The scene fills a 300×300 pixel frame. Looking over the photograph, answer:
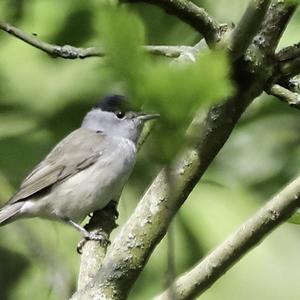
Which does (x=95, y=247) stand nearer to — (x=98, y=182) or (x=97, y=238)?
(x=97, y=238)

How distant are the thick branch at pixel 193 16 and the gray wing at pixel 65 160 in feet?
4.61

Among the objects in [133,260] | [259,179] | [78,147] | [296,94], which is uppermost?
[296,94]

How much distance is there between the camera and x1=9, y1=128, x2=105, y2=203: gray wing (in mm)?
2352

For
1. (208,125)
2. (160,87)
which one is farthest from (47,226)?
(160,87)

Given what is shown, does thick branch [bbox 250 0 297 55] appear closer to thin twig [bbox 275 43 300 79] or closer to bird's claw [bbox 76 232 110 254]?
thin twig [bbox 275 43 300 79]

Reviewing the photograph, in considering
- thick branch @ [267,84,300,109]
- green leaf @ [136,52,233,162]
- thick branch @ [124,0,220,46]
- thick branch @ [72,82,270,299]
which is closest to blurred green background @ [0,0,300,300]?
thick branch @ [267,84,300,109]

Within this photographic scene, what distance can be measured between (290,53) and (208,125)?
0.25 meters

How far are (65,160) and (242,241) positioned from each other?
155 centimetres

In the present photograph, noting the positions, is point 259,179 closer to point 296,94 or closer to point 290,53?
point 296,94

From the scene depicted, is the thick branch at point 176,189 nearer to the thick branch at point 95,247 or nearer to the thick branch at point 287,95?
the thick branch at point 95,247

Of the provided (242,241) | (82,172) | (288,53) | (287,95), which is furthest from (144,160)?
(242,241)

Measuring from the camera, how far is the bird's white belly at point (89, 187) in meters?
2.29

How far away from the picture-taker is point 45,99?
2391 millimetres

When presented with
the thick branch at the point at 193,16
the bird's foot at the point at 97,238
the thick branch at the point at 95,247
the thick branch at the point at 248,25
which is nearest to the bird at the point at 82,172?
the thick branch at the point at 95,247
